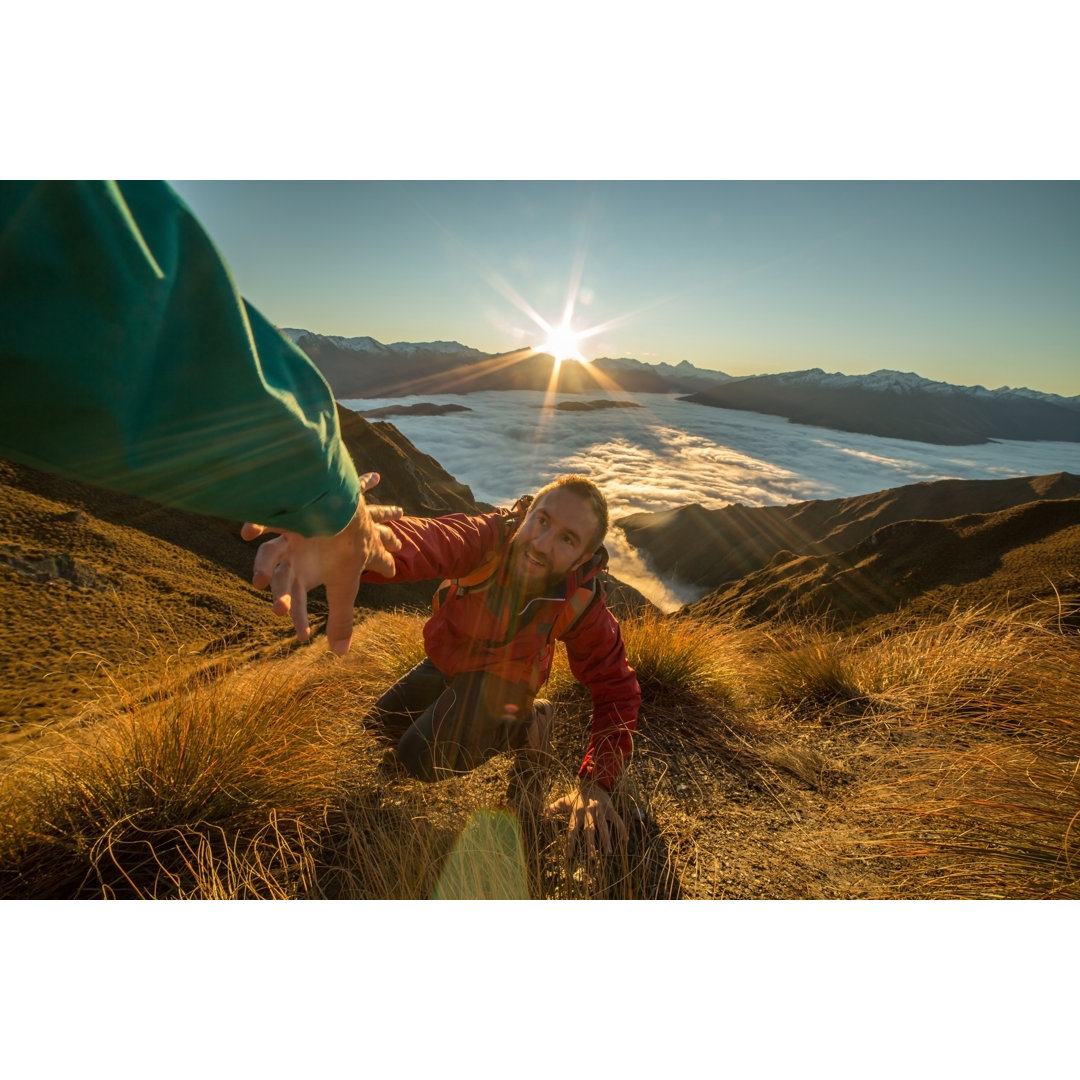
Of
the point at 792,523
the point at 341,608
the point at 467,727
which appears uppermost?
the point at 341,608

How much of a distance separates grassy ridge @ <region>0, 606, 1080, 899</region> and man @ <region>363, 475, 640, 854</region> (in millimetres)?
106

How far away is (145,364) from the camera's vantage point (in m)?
0.53

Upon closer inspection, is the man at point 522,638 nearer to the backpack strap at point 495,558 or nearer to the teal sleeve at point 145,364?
the backpack strap at point 495,558

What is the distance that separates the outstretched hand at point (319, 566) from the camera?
77 centimetres

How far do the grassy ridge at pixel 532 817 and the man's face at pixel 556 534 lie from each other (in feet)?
2.39

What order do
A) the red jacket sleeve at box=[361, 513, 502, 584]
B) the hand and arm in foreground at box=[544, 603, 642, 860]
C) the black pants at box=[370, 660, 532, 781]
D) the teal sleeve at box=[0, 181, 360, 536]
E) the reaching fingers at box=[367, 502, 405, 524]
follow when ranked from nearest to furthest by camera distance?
the teal sleeve at box=[0, 181, 360, 536] < the reaching fingers at box=[367, 502, 405, 524] < the red jacket sleeve at box=[361, 513, 502, 584] < the hand and arm in foreground at box=[544, 603, 642, 860] < the black pants at box=[370, 660, 532, 781]

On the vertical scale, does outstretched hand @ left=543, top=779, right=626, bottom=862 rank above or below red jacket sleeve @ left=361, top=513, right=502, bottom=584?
below

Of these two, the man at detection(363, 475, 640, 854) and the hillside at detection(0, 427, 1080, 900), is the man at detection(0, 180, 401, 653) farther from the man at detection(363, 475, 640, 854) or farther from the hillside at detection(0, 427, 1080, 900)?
the hillside at detection(0, 427, 1080, 900)

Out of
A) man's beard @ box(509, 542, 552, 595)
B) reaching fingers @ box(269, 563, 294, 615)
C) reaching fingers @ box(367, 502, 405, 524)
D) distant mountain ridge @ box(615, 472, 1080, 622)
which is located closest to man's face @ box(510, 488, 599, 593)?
man's beard @ box(509, 542, 552, 595)

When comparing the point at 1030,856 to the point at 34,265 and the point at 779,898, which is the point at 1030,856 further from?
→ the point at 34,265

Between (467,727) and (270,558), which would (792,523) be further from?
(270,558)

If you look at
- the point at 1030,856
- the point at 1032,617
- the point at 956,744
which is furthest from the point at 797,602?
the point at 1030,856

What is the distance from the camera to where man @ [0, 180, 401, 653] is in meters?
0.49

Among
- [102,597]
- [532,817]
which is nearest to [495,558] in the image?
[532,817]
